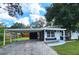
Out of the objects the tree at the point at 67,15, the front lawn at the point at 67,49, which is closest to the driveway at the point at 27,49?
the front lawn at the point at 67,49

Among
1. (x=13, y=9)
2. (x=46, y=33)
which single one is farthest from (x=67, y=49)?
(x=13, y=9)

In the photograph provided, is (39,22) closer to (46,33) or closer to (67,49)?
(46,33)

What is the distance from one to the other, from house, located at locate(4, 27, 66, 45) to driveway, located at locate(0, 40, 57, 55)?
0.09m

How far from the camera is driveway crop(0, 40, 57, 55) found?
26.8 feet

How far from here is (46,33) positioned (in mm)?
8281

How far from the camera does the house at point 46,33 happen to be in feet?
27.0

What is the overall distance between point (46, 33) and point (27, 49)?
408 mm

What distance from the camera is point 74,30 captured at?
8227mm

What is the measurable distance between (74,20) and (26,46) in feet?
2.89

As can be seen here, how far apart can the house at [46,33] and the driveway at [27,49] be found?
94mm

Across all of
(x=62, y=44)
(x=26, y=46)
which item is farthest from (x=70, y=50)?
(x=26, y=46)

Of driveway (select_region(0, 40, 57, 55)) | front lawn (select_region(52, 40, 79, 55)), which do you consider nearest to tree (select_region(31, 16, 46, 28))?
driveway (select_region(0, 40, 57, 55))

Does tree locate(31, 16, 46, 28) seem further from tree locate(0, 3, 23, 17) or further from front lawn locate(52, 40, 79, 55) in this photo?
front lawn locate(52, 40, 79, 55)

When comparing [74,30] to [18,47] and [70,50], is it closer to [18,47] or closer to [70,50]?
[70,50]
